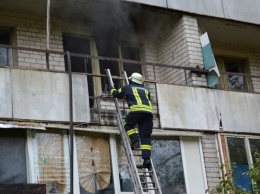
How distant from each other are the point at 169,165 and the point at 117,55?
2.82 metres

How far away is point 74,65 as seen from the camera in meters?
12.3

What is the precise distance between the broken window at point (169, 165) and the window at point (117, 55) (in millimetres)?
1824

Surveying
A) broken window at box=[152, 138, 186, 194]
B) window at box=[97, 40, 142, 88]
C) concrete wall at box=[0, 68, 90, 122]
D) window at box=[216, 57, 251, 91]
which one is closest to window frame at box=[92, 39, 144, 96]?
window at box=[97, 40, 142, 88]

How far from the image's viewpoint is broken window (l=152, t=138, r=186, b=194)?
11125mm

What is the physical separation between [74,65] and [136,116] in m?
2.86

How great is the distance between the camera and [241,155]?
476 inches

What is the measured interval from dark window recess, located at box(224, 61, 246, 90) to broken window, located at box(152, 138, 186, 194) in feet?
11.5

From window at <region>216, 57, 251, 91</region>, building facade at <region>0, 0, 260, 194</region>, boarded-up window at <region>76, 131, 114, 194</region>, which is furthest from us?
window at <region>216, 57, 251, 91</region>

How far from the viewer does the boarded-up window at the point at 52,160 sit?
973 cm

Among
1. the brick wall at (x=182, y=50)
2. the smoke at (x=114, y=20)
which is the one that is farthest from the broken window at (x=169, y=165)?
the smoke at (x=114, y=20)

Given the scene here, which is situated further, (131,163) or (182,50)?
(182,50)

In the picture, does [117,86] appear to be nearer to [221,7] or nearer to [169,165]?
[169,165]

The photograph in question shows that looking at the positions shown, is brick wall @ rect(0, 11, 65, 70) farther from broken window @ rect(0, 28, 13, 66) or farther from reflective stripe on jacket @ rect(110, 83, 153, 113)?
reflective stripe on jacket @ rect(110, 83, 153, 113)

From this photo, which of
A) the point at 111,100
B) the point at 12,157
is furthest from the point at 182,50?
the point at 12,157
